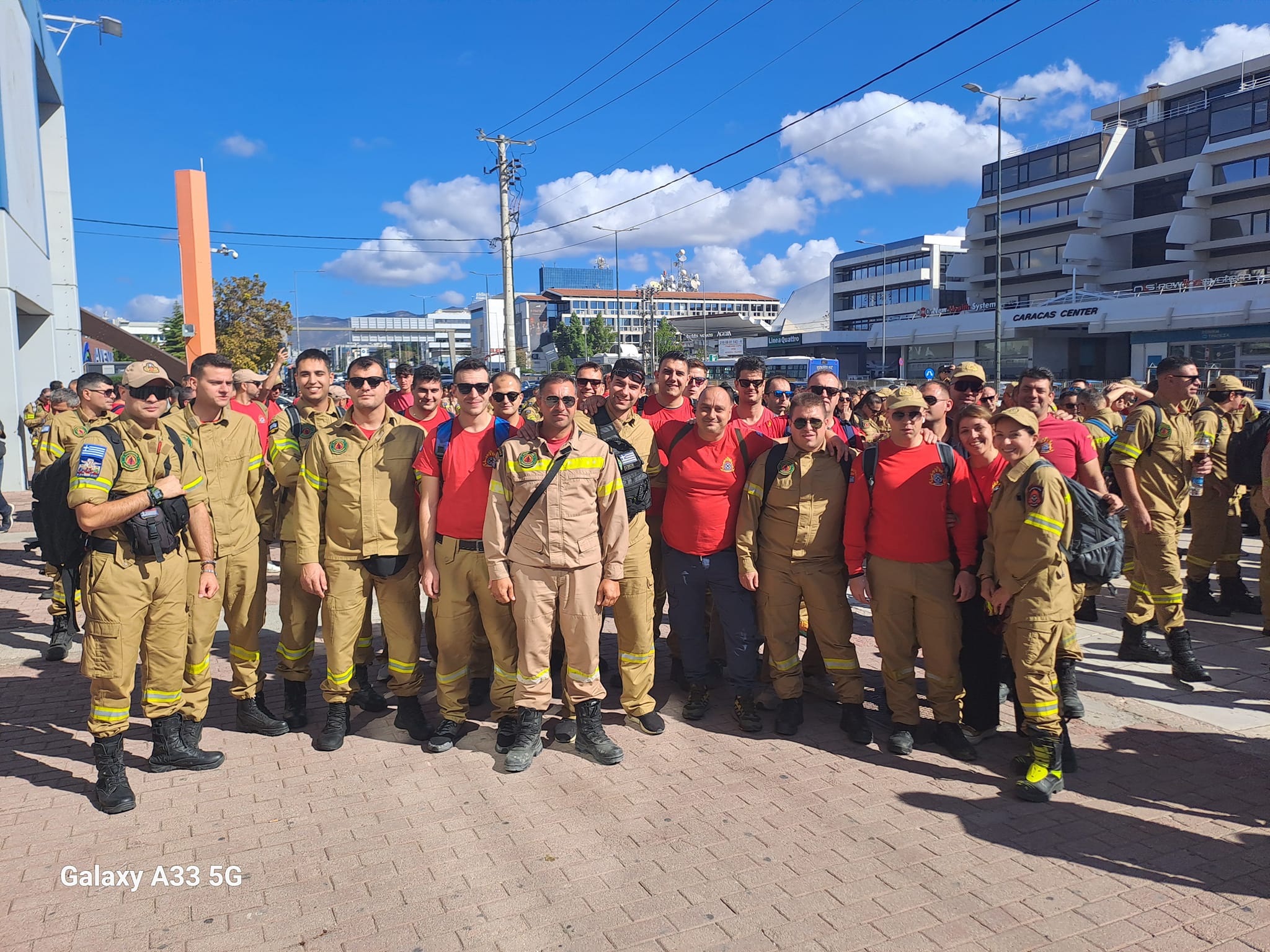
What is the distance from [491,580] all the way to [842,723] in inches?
87.6

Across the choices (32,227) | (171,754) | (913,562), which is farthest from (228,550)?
(32,227)

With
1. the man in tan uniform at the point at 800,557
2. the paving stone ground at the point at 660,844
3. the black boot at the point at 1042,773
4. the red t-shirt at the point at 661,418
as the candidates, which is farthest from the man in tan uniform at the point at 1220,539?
the red t-shirt at the point at 661,418

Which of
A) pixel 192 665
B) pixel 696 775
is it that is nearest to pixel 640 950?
pixel 696 775

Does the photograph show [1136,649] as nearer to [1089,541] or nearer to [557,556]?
[1089,541]

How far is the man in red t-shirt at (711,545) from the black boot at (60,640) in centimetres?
486

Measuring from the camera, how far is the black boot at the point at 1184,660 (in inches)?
225

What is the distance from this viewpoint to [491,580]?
459 cm

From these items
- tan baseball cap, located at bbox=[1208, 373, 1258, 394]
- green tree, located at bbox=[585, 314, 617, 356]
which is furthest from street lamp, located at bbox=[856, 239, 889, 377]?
tan baseball cap, located at bbox=[1208, 373, 1258, 394]

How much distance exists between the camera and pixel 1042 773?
4168 millimetres

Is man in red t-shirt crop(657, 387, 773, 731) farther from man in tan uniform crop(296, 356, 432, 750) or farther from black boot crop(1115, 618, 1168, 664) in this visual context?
black boot crop(1115, 618, 1168, 664)

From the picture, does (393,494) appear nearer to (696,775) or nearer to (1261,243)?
(696,775)

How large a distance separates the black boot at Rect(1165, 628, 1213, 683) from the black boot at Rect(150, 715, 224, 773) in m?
6.17

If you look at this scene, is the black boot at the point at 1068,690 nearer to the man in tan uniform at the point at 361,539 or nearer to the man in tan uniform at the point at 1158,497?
the man in tan uniform at the point at 1158,497

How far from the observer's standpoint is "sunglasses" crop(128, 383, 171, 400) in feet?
13.9
